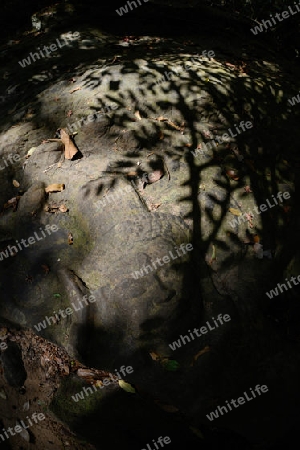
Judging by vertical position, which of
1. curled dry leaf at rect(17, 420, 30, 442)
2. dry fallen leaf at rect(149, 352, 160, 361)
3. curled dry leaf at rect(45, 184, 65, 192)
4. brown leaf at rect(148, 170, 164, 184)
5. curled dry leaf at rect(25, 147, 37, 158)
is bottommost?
curled dry leaf at rect(17, 420, 30, 442)

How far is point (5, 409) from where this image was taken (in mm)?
4637

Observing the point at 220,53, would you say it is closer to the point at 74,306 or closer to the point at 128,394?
the point at 74,306

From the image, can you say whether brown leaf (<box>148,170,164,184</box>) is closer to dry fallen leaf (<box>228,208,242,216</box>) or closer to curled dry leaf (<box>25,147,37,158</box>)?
dry fallen leaf (<box>228,208,242,216</box>)

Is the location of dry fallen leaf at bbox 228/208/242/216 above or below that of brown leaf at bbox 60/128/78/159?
below

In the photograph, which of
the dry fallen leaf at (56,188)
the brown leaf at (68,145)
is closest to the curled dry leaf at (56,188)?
the dry fallen leaf at (56,188)

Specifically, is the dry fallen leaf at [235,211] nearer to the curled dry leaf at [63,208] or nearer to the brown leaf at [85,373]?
the curled dry leaf at [63,208]

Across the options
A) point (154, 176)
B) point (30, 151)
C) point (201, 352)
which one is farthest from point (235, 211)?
point (30, 151)

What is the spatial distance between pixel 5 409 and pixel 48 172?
345 centimetres

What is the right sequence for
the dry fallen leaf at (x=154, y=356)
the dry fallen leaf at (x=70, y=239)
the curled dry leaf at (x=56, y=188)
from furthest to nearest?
1. the curled dry leaf at (x=56, y=188)
2. the dry fallen leaf at (x=70, y=239)
3. the dry fallen leaf at (x=154, y=356)

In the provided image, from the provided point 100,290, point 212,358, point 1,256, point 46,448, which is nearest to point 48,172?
point 1,256

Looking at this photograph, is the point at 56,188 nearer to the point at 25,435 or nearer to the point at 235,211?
the point at 235,211

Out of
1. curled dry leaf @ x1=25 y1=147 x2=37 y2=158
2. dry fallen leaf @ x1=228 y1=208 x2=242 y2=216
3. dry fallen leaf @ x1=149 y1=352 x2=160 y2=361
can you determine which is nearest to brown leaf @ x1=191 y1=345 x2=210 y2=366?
dry fallen leaf @ x1=149 y1=352 x2=160 y2=361

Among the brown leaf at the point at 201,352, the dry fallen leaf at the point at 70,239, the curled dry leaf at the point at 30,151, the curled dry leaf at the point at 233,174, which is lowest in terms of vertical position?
the brown leaf at the point at 201,352

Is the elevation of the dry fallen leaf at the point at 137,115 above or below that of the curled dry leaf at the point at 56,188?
above
